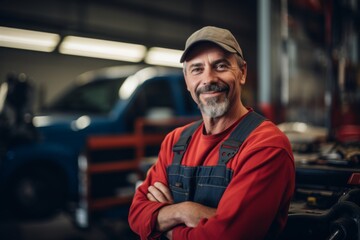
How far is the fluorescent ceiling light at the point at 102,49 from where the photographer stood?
9.83 meters

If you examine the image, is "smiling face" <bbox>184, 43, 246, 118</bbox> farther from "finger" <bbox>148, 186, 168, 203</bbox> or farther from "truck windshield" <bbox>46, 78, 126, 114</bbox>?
"truck windshield" <bbox>46, 78, 126, 114</bbox>

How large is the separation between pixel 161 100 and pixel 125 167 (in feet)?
4.29

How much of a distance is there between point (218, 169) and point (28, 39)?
327 inches

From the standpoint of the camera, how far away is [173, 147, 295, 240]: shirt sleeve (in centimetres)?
160

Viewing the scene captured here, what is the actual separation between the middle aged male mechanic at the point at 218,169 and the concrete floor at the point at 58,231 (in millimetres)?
2670

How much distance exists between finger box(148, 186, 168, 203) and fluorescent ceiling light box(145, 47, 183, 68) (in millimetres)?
9422

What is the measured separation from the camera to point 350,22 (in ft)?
19.7

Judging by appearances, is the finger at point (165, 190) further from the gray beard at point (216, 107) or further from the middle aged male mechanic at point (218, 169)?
the gray beard at point (216, 107)

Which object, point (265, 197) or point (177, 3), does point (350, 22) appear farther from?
point (177, 3)

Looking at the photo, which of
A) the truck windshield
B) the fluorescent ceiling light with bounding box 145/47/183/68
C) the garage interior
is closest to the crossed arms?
the garage interior

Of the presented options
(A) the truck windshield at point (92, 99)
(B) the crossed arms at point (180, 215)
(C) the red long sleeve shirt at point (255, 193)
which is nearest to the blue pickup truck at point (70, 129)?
(A) the truck windshield at point (92, 99)

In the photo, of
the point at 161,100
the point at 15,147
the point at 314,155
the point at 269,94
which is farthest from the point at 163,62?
the point at 314,155

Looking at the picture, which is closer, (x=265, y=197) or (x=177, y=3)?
(x=265, y=197)

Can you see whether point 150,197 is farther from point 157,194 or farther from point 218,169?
point 218,169
